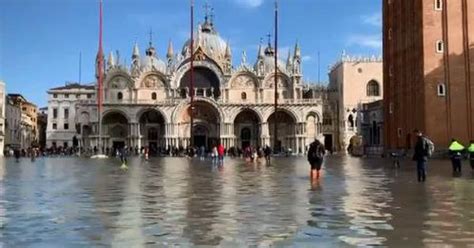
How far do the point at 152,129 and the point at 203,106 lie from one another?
7.17 metres

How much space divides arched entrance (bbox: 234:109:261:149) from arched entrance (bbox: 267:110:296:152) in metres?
2.08

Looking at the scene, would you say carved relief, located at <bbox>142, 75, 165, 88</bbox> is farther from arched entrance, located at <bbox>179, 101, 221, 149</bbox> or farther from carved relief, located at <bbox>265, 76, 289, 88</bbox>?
carved relief, located at <bbox>265, 76, 289, 88</bbox>

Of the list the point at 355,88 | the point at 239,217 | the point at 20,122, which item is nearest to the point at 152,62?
the point at 355,88

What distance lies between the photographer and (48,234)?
Result: 8.67 metres

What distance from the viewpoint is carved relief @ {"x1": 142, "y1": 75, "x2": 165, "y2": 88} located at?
83.9 meters

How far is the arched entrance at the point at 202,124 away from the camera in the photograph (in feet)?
267

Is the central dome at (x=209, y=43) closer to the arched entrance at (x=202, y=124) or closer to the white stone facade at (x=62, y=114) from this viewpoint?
the arched entrance at (x=202, y=124)

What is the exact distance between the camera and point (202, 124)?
8294 cm

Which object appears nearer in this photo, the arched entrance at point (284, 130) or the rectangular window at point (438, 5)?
the rectangular window at point (438, 5)

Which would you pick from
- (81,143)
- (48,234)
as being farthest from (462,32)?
(81,143)

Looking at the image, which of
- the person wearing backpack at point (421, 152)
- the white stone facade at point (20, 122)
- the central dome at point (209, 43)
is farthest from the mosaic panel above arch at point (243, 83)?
the person wearing backpack at point (421, 152)

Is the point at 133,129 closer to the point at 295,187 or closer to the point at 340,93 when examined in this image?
the point at 340,93

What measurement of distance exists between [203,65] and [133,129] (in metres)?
12.1

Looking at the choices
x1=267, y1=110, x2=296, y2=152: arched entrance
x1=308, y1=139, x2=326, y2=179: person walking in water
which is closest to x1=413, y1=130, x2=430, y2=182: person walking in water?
x1=308, y1=139, x2=326, y2=179: person walking in water
